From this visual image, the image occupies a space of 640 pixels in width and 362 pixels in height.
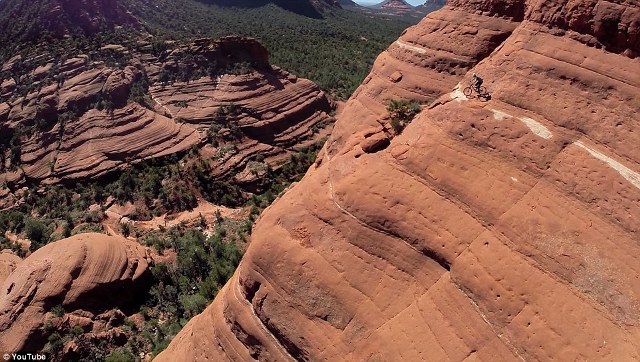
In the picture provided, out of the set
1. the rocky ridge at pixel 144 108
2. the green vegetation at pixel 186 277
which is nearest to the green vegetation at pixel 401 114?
the green vegetation at pixel 186 277

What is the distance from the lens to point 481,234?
1459 cm

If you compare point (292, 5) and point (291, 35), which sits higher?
point (291, 35)

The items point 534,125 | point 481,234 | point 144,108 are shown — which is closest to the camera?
point 481,234

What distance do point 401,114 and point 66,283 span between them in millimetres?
23802

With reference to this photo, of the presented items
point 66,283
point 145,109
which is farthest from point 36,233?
point 145,109

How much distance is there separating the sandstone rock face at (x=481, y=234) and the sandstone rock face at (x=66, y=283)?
547 inches

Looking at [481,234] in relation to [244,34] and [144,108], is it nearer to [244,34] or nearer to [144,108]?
[144,108]

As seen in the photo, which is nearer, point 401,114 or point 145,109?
point 401,114

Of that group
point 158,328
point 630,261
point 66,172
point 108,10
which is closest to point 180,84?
point 66,172

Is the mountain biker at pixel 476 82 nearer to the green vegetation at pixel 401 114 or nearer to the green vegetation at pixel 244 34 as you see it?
the green vegetation at pixel 401 114

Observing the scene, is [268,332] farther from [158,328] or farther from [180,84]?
[180,84]

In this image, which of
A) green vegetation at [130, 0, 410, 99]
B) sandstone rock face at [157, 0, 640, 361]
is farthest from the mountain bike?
green vegetation at [130, 0, 410, 99]

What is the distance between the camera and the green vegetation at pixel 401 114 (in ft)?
65.2

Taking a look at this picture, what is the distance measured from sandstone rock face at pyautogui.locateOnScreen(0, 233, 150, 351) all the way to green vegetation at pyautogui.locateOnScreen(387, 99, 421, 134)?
22.2m
